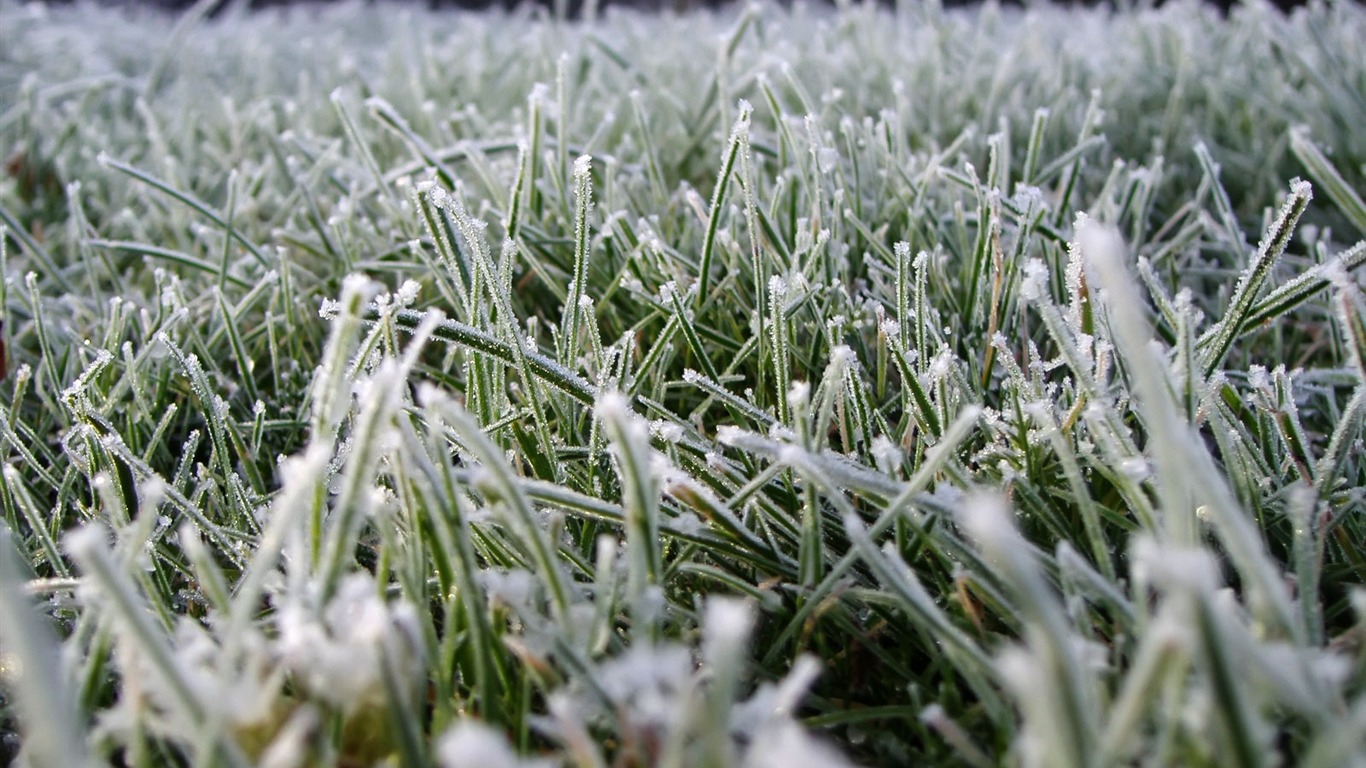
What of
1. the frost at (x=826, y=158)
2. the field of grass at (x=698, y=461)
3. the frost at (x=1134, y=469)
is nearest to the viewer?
the field of grass at (x=698, y=461)

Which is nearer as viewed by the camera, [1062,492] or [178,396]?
[1062,492]

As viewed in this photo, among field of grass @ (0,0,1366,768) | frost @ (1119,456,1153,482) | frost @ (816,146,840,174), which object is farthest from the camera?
frost @ (816,146,840,174)

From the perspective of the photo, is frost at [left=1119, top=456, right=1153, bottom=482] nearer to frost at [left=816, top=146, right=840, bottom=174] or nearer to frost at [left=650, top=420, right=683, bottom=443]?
frost at [left=650, top=420, right=683, bottom=443]

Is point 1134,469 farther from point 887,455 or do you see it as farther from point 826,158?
point 826,158

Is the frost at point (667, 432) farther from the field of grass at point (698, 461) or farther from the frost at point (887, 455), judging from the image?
the frost at point (887, 455)

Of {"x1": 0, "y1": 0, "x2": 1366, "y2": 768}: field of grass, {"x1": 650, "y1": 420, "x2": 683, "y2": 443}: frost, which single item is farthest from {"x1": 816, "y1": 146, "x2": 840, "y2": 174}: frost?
{"x1": 650, "y1": 420, "x2": 683, "y2": 443}: frost

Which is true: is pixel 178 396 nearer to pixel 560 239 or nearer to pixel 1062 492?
pixel 560 239

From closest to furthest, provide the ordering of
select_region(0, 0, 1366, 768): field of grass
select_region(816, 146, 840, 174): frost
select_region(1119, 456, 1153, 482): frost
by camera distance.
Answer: select_region(0, 0, 1366, 768): field of grass
select_region(1119, 456, 1153, 482): frost
select_region(816, 146, 840, 174): frost

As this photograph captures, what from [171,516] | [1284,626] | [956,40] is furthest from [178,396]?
[956,40]

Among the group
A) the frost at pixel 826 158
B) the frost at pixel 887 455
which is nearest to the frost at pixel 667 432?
the frost at pixel 887 455
